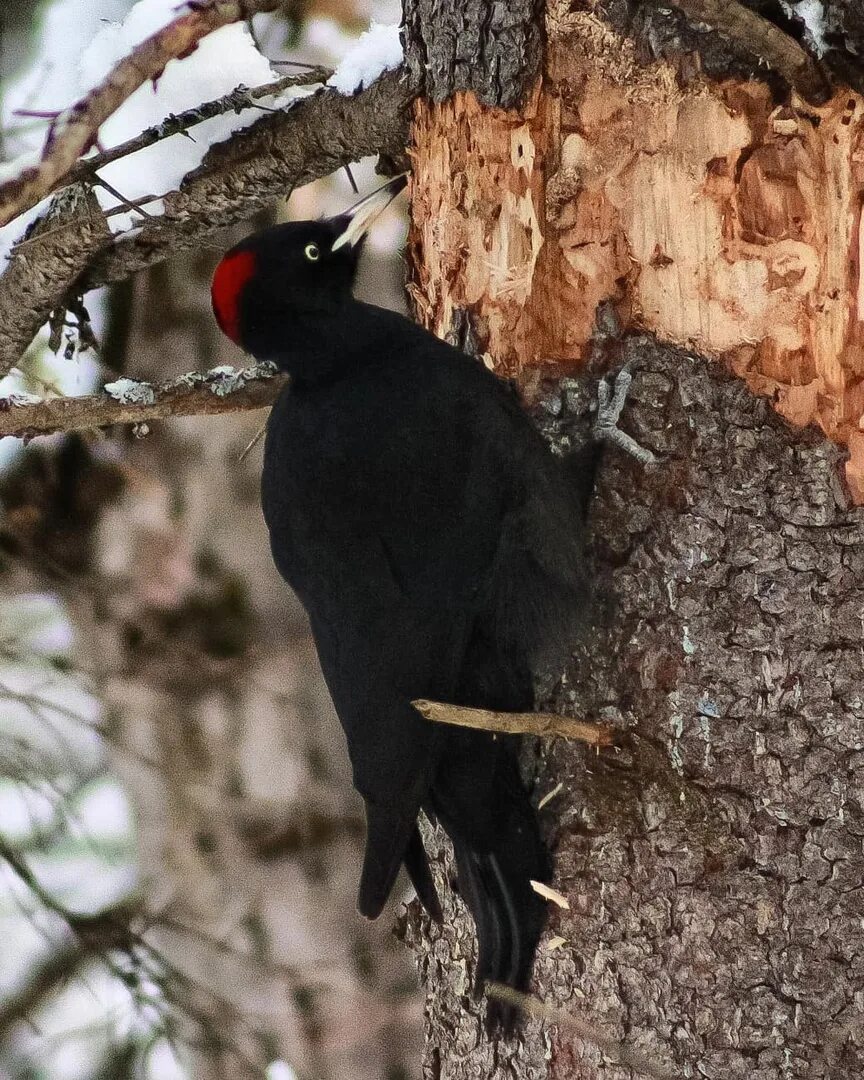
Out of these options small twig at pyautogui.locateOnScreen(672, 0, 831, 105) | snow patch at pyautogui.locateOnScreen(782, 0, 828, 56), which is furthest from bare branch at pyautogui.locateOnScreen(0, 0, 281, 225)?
snow patch at pyautogui.locateOnScreen(782, 0, 828, 56)

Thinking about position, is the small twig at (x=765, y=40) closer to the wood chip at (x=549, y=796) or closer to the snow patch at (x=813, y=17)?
the snow patch at (x=813, y=17)

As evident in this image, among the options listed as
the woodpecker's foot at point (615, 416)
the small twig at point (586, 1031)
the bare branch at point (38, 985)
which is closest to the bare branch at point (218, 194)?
the woodpecker's foot at point (615, 416)

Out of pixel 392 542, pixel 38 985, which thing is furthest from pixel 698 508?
pixel 38 985

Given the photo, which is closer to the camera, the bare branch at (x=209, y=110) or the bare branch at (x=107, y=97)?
the bare branch at (x=107, y=97)

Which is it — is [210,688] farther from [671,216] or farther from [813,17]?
[813,17]

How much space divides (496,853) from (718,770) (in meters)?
0.41

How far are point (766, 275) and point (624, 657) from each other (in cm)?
67

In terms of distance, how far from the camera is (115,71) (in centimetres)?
179

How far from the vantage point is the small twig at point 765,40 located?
185 cm

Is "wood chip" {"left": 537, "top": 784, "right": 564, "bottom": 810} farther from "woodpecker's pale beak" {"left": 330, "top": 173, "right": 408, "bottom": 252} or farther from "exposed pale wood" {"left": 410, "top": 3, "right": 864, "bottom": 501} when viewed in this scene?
"woodpecker's pale beak" {"left": 330, "top": 173, "right": 408, "bottom": 252}

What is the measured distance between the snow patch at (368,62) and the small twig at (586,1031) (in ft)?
5.26

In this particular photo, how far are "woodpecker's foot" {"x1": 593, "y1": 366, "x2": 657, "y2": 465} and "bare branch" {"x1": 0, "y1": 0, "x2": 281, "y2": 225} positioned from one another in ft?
2.68

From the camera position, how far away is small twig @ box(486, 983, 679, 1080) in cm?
166

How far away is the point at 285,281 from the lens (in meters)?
2.46
